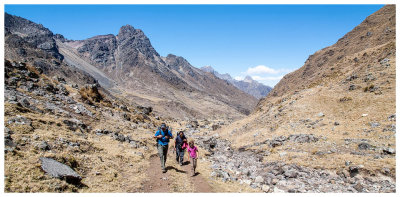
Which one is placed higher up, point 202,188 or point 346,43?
point 346,43

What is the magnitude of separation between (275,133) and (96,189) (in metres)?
21.4

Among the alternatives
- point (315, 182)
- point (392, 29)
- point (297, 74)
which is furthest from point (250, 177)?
point (297, 74)

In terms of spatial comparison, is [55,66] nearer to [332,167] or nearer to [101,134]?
[101,134]

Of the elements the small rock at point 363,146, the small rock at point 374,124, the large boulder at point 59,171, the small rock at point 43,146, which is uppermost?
the small rock at point 374,124

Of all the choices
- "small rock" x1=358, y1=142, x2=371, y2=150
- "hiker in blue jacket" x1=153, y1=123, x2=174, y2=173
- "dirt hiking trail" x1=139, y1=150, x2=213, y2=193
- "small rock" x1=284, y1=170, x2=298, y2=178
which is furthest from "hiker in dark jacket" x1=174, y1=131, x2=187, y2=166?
"small rock" x1=358, y1=142, x2=371, y2=150

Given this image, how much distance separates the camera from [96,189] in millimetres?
8617

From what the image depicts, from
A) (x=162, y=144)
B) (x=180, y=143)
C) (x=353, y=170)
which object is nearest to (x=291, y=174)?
(x=353, y=170)

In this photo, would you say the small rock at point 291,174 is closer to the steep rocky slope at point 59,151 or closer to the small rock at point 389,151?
the steep rocky slope at point 59,151

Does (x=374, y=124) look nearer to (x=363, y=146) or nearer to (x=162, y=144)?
(x=363, y=146)

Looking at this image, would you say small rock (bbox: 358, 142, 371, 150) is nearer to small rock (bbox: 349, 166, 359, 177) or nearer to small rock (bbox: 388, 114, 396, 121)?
small rock (bbox: 349, 166, 359, 177)

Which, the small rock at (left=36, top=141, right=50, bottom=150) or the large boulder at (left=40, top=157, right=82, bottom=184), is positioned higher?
the small rock at (left=36, top=141, right=50, bottom=150)

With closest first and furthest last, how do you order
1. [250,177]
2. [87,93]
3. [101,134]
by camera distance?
[250,177] → [101,134] → [87,93]

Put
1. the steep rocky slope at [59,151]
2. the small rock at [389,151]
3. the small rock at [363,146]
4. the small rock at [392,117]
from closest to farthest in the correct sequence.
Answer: the steep rocky slope at [59,151] → the small rock at [389,151] → the small rock at [363,146] → the small rock at [392,117]

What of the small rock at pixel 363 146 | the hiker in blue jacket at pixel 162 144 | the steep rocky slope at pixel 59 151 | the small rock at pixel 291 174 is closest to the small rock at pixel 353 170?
the small rock at pixel 291 174
